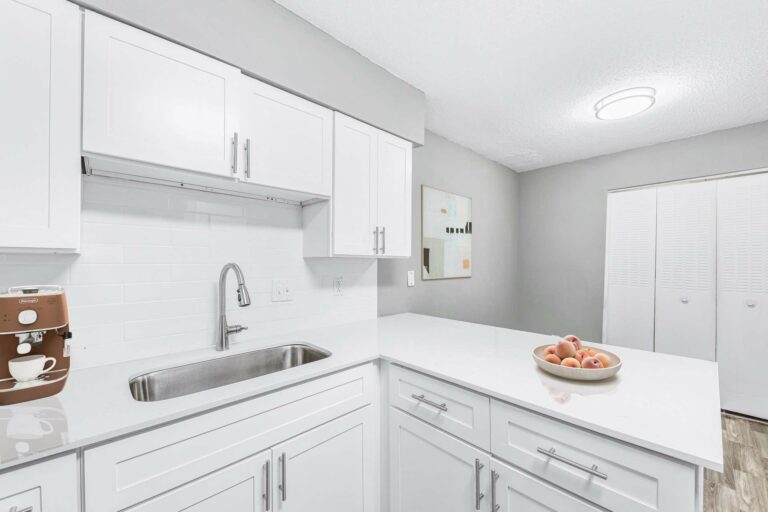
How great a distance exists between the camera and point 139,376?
4.05 ft

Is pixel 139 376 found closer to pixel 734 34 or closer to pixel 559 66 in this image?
pixel 559 66

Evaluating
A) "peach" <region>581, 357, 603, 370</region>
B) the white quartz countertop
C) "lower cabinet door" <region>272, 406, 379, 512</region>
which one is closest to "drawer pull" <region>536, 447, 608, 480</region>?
the white quartz countertop

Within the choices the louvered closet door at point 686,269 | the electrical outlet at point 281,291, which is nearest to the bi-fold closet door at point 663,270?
the louvered closet door at point 686,269

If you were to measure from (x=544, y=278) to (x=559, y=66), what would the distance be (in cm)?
249

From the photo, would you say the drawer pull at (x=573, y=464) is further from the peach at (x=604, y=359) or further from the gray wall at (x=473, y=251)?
the gray wall at (x=473, y=251)

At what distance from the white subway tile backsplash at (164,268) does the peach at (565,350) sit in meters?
1.30

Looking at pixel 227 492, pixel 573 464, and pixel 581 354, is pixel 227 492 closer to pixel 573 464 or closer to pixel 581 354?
pixel 573 464

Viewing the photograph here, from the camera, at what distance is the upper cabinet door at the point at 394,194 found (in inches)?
77.9

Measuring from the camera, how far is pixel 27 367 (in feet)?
3.12

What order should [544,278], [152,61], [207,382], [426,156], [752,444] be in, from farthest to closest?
[544,278]
[426,156]
[752,444]
[207,382]
[152,61]

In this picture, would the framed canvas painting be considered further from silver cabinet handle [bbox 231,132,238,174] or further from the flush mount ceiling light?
silver cabinet handle [bbox 231,132,238,174]

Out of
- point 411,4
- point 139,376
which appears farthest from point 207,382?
point 411,4

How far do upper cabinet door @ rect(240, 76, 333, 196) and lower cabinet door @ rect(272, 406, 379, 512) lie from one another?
108 cm

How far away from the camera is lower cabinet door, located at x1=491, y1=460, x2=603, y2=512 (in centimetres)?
97
